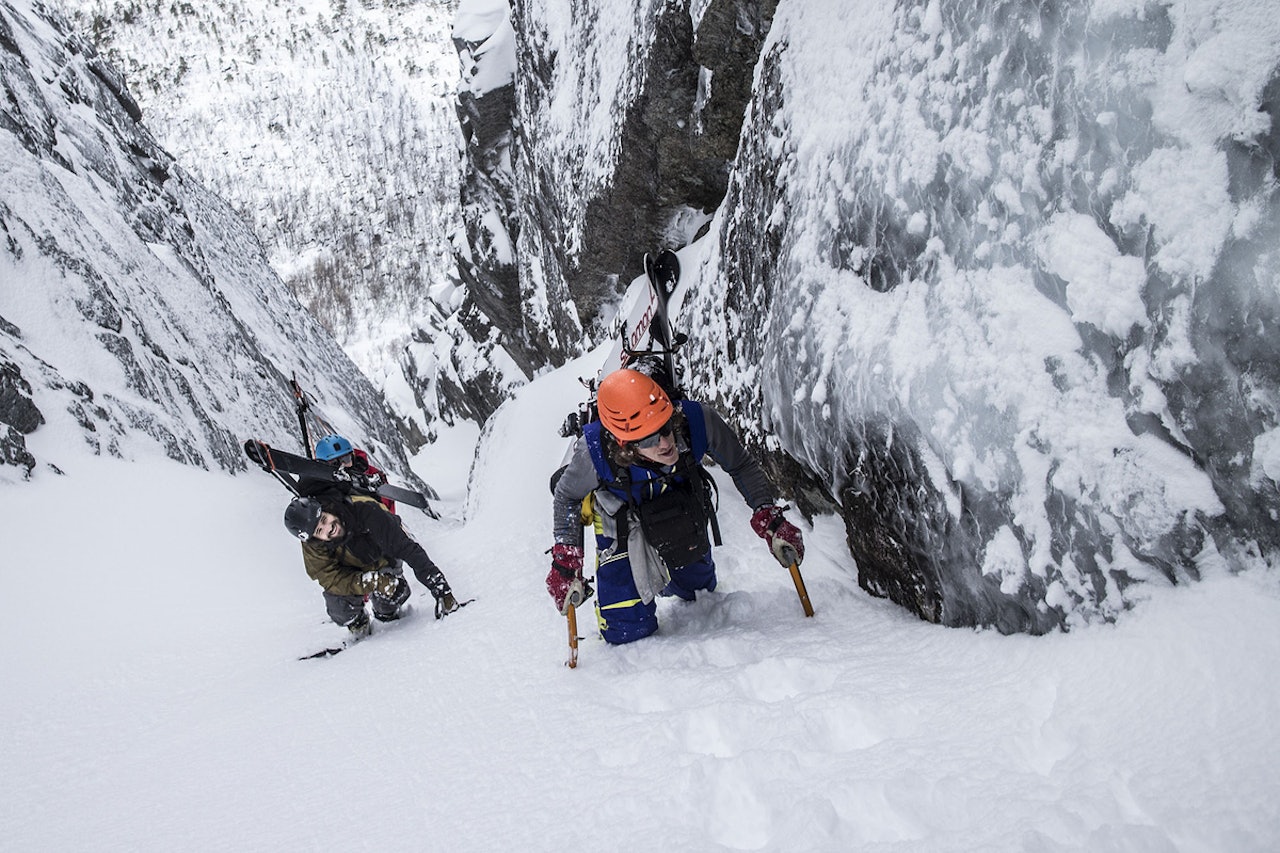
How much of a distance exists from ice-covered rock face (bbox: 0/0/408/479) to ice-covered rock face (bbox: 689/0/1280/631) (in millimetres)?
8291

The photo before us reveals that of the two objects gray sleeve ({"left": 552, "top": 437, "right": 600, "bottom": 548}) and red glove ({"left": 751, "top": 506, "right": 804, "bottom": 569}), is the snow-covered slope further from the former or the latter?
red glove ({"left": 751, "top": 506, "right": 804, "bottom": 569})

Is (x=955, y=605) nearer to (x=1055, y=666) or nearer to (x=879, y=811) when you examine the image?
(x=1055, y=666)

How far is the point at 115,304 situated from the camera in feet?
33.3

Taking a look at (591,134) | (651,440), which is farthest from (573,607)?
(591,134)

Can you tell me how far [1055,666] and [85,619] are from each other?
6719mm

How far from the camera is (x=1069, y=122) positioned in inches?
91.6

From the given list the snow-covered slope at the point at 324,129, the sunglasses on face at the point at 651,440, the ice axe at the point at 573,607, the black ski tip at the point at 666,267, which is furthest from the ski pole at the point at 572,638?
the snow-covered slope at the point at 324,129

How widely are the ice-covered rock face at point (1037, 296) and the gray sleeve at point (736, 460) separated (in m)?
0.37

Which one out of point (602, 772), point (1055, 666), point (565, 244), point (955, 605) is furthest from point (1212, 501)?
point (565, 244)

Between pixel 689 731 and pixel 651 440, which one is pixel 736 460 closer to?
pixel 651 440

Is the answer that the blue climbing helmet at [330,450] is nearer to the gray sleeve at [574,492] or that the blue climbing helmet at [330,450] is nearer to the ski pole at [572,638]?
the gray sleeve at [574,492]

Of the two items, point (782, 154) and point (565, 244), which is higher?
point (565, 244)

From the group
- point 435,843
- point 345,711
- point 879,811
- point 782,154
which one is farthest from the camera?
point 782,154

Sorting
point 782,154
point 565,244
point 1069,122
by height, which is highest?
point 565,244
